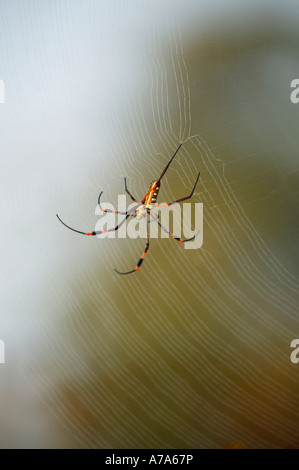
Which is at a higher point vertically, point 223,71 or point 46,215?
point 223,71

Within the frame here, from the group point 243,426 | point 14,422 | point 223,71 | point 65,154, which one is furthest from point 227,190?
point 14,422

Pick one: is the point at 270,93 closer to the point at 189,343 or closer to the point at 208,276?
the point at 208,276

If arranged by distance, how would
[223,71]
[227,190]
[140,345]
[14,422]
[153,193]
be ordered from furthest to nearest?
[14,422] < [140,345] < [223,71] < [227,190] < [153,193]

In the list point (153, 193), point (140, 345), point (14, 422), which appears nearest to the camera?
point (153, 193)

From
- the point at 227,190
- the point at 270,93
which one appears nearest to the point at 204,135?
the point at 227,190

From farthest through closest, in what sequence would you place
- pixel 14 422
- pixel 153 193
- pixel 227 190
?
pixel 14 422 < pixel 227 190 < pixel 153 193

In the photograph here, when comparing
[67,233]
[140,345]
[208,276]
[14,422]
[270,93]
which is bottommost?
[14,422]

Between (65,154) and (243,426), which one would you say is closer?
(65,154)

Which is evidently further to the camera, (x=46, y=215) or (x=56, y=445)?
(x=56, y=445)

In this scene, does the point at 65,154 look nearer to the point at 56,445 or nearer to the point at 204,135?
the point at 204,135
